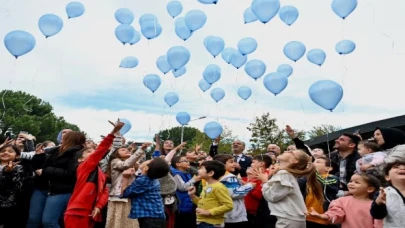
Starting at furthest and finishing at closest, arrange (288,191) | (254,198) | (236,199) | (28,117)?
(28,117) → (254,198) → (236,199) → (288,191)

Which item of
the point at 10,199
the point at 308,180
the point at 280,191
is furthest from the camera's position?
the point at 10,199

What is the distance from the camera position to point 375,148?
5.28 meters

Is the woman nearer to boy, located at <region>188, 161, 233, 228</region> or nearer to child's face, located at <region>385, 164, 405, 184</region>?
boy, located at <region>188, 161, 233, 228</region>

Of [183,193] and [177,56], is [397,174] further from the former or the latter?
[177,56]

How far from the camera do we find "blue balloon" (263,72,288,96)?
9.10 m

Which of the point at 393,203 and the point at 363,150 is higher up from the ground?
the point at 363,150

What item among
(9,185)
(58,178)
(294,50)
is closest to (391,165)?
(58,178)

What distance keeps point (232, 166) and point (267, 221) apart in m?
0.88

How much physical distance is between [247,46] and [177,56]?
1.75 metres

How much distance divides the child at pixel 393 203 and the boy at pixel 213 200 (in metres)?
2.09

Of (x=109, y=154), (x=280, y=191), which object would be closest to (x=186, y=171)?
(x=109, y=154)

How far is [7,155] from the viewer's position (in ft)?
18.6

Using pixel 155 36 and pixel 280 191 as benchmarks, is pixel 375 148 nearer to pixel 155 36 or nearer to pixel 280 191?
pixel 280 191

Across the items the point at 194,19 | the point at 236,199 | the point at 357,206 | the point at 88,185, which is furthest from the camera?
the point at 194,19
